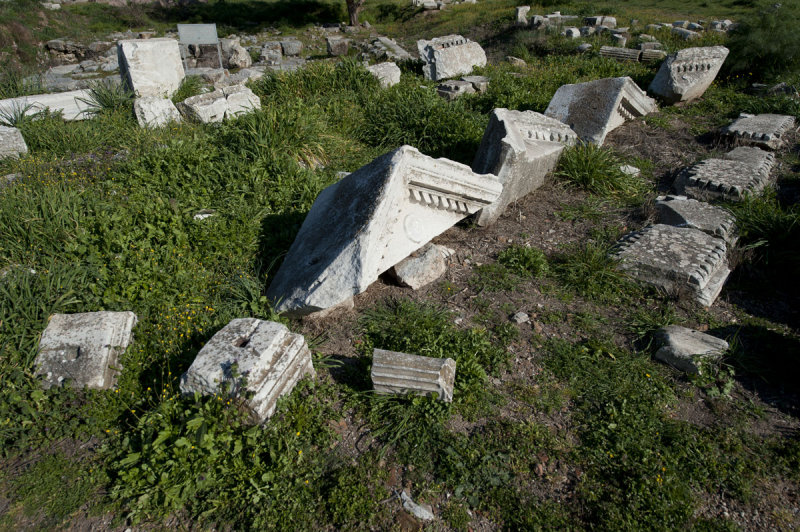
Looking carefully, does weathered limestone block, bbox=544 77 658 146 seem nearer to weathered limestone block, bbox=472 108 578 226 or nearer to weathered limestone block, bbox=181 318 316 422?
weathered limestone block, bbox=472 108 578 226

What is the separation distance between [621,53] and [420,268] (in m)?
7.51

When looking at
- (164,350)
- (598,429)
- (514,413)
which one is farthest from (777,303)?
(164,350)

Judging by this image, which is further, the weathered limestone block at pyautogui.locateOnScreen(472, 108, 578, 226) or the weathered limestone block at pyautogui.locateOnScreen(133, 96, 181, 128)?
the weathered limestone block at pyautogui.locateOnScreen(133, 96, 181, 128)

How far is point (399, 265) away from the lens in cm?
396

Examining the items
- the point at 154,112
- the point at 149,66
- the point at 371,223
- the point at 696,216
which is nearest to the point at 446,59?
the point at 149,66

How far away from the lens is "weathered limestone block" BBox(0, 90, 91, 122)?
6.69m

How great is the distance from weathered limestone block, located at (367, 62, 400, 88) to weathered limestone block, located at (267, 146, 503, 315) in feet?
15.6

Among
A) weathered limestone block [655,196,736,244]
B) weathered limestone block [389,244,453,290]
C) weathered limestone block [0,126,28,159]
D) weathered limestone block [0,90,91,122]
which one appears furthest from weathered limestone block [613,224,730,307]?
weathered limestone block [0,90,91,122]

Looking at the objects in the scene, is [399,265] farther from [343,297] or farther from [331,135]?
[331,135]

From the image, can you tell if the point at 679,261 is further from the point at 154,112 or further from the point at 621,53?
the point at 621,53

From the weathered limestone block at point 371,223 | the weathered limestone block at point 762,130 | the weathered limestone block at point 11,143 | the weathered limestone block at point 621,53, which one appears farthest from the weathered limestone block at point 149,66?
the weathered limestone block at point 762,130

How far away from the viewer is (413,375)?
2920 mm

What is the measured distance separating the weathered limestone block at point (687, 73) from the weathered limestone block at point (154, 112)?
6942 millimetres

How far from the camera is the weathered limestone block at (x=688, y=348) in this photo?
314 centimetres
